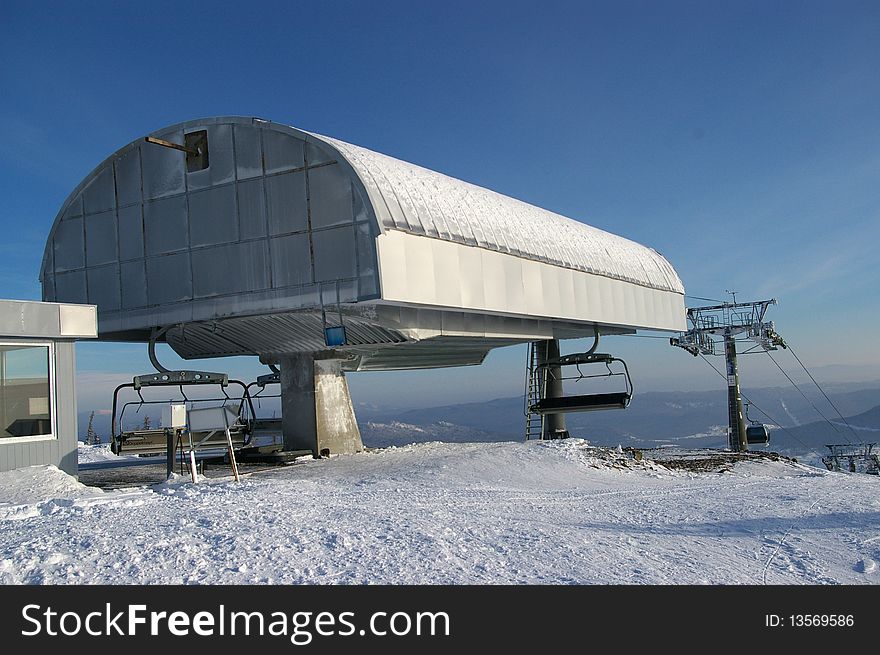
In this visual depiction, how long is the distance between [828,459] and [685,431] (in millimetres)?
126082

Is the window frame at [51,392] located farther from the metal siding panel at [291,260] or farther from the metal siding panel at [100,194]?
the metal siding panel at [100,194]

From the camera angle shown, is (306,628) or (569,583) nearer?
(306,628)

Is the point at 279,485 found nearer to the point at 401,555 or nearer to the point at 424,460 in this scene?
the point at 424,460

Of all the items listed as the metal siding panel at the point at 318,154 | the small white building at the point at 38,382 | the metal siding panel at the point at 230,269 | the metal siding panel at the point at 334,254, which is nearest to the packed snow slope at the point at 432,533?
the small white building at the point at 38,382

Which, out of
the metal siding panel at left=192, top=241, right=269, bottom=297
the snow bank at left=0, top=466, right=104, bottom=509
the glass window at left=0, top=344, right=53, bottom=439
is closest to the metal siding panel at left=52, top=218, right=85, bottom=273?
the metal siding panel at left=192, top=241, right=269, bottom=297

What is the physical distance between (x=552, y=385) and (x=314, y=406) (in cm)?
1025

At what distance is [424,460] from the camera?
16.6 metres

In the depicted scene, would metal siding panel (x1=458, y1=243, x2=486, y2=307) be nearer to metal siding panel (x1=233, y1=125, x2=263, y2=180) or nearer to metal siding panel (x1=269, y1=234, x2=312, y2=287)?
metal siding panel (x1=269, y1=234, x2=312, y2=287)

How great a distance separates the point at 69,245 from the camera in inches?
743

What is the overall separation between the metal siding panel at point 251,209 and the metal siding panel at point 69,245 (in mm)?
4994

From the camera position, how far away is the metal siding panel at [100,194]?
18.3m

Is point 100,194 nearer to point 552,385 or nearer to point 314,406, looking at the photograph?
point 314,406

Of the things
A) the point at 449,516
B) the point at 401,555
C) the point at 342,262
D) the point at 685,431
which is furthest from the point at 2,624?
the point at 685,431

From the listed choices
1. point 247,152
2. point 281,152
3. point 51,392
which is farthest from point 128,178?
point 51,392
